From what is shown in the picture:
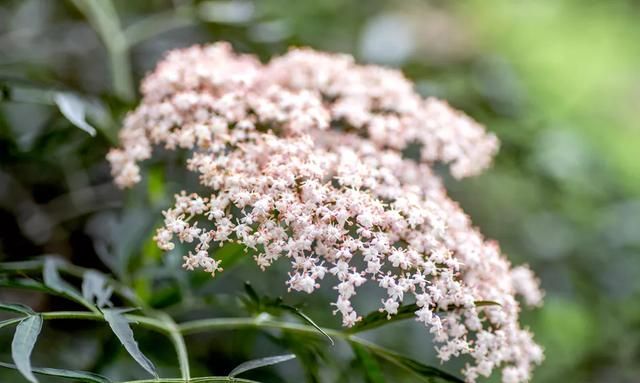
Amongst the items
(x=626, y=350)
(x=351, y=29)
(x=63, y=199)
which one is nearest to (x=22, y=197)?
(x=63, y=199)

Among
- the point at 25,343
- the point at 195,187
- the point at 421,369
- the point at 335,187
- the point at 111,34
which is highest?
the point at 111,34

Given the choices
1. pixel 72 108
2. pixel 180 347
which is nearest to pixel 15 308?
pixel 180 347

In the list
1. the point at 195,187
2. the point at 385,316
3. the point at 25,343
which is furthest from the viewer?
the point at 195,187

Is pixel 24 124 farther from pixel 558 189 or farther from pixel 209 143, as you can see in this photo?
pixel 558 189

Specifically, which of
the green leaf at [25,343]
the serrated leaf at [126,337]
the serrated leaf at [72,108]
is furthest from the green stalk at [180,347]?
the serrated leaf at [72,108]

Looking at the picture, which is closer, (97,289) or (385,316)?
(385,316)

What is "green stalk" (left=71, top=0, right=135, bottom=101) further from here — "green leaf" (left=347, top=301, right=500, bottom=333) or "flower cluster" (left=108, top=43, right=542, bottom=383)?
"green leaf" (left=347, top=301, right=500, bottom=333)

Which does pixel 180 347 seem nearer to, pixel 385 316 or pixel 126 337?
pixel 126 337

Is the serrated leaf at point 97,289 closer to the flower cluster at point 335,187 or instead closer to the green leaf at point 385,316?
the flower cluster at point 335,187
